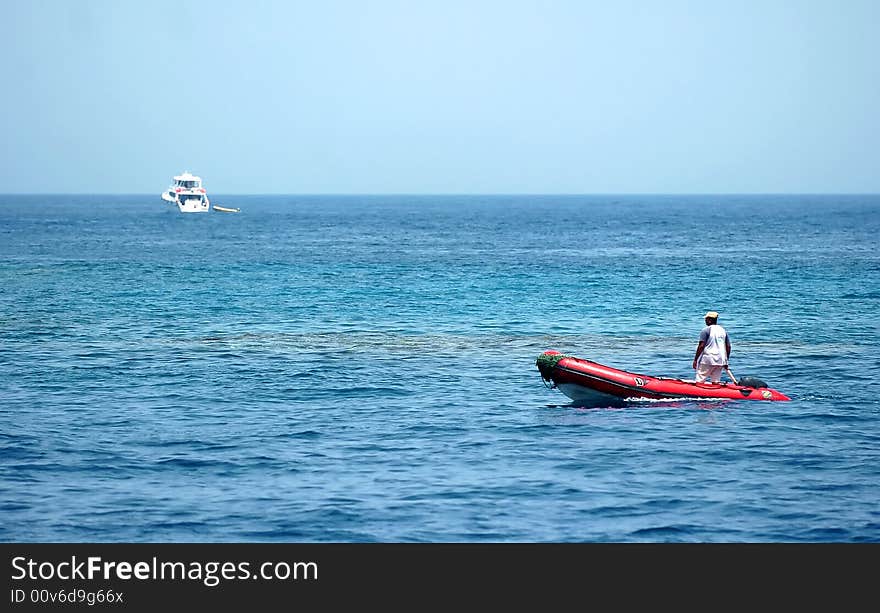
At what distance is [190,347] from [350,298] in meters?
15.0

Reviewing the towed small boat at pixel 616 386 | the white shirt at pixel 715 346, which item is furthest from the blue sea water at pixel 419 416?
the white shirt at pixel 715 346

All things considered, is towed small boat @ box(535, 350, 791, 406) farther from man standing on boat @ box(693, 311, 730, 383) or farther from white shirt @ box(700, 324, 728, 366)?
white shirt @ box(700, 324, 728, 366)

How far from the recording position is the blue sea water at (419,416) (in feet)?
53.8

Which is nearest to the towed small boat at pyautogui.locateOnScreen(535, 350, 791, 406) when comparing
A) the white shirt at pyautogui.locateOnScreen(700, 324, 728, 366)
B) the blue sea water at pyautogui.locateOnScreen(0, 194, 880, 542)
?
the blue sea water at pyautogui.locateOnScreen(0, 194, 880, 542)

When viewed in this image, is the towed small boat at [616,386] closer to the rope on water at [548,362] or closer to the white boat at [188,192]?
the rope on water at [548,362]

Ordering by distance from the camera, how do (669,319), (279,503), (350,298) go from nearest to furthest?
(279,503) < (669,319) < (350,298)

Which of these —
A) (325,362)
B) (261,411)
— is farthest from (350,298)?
(261,411)

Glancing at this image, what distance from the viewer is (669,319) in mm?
40719

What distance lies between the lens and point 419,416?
23.6m

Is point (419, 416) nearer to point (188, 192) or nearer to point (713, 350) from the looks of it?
point (713, 350)

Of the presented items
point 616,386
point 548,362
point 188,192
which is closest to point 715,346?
point 616,386

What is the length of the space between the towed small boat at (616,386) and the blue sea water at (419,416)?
340 millimetres

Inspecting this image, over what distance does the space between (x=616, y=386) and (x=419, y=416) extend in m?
4.34
